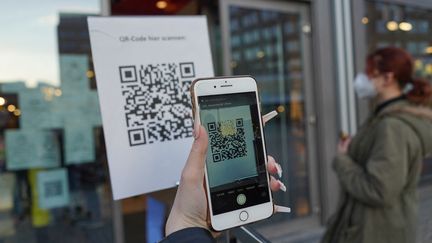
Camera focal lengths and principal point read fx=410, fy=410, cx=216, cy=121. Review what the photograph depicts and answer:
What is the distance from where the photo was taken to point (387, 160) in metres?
1.97

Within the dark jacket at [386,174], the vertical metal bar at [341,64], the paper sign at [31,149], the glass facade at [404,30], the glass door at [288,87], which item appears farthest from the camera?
the glass facade at [404,30]

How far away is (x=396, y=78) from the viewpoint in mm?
2215

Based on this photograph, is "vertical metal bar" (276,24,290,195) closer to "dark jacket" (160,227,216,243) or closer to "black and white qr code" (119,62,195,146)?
"black and white qr code" (119,62,195,146)

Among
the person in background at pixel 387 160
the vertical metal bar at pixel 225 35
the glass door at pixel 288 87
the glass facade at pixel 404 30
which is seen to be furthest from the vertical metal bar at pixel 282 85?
the person in background at pixel 387 160

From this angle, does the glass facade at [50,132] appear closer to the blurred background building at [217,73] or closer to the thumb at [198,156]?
the blurred background building at [217,73]

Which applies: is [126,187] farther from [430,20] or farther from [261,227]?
[430,20]

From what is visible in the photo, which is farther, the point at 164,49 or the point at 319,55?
the point at 319,55

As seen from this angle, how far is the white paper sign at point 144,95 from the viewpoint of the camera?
4.84 feet

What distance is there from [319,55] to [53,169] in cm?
287

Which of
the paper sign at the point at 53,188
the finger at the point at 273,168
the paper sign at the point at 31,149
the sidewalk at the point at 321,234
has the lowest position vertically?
the sidewalk at the point at 321,234

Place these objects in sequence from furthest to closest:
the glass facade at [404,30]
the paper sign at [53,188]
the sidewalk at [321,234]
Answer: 1. the glass facade at [404,30]
2. the sidewalk at [321,234]
3. the paper sign at [53,188]

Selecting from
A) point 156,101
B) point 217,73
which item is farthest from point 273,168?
point 217,73

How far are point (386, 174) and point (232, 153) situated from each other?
3.74 ft

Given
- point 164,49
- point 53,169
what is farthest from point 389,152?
point 53,169
